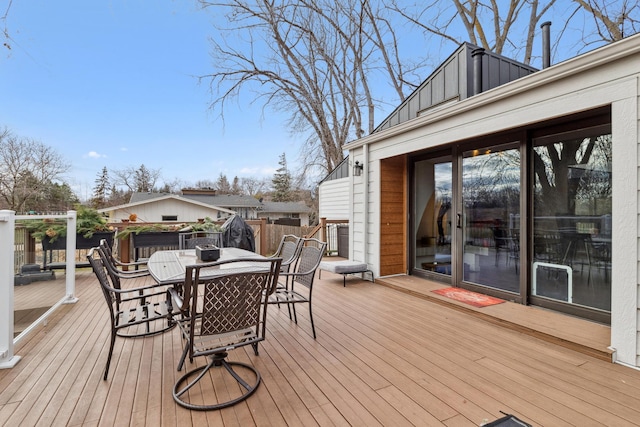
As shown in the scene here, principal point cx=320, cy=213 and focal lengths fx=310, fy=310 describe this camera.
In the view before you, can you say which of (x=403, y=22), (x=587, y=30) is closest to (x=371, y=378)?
(x=587, y=30)

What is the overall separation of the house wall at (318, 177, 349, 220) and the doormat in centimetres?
588

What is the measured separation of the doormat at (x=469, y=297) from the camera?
3.64 meters

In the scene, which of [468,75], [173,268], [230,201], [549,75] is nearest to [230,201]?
[230,201]

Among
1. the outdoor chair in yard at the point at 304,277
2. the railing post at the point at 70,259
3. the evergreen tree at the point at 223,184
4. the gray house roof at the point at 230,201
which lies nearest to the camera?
the outdoor chair in yard at the point at 304,277

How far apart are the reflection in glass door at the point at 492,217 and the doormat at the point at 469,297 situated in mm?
180

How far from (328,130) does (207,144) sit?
1303cm

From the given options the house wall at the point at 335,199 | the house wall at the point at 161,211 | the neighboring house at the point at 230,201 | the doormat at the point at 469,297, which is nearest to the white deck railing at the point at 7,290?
the doormat at the point at 469,297

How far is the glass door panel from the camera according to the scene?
2949 millimetres

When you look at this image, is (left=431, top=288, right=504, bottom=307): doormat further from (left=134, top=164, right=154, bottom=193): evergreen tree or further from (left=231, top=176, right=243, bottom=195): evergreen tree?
(left=231, top=176, right=243, bottom=195): evergreen tree

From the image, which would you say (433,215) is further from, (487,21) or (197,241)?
(487,21)

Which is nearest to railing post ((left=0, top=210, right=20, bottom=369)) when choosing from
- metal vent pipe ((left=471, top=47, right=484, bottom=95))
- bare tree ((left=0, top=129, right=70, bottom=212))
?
metal vent pipe ((left=471, top=47, right=484, bottom=95))

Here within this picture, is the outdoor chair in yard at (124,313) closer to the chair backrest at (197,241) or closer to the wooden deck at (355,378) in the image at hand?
the wooden deck at (355,378)

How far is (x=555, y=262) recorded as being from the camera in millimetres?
3301

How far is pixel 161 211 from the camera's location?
17469 millimetres
